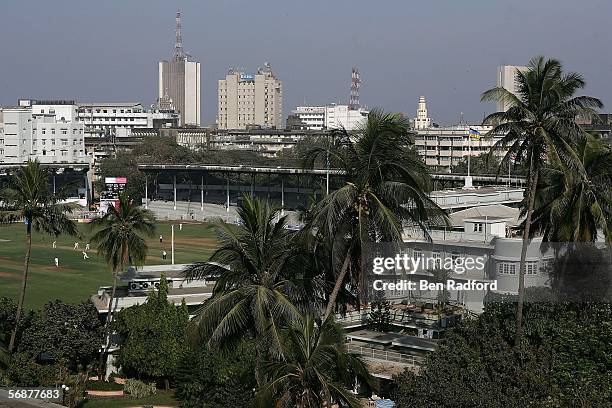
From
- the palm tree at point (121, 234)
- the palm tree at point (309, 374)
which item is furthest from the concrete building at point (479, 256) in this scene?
the palm tree at point (121, 234)

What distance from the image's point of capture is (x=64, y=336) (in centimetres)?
3469

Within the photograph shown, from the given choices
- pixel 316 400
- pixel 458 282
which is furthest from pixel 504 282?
pixel 316 400

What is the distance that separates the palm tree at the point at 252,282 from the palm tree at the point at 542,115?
650 centimetres

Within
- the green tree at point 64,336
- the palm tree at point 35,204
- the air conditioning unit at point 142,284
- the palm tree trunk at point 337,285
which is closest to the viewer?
the palm tree trunk at point 337,285

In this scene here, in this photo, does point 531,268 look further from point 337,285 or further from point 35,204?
point 35,204

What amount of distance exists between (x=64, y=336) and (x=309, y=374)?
63.2 ft

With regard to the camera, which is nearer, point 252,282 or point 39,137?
point 252,282

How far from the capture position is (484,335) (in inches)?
976

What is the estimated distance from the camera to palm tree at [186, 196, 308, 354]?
1988cm

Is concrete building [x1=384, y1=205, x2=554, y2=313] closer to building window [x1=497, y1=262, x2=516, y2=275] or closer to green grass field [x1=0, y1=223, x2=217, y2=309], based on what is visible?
building window [x1=497, y1=262, x2=516, y2=275]

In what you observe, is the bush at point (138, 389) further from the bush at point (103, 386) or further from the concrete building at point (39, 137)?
the concrete building at point (39, 137)

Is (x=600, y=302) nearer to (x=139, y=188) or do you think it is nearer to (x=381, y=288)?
(x=381, y=288)

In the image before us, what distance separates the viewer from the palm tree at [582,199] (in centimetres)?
2545

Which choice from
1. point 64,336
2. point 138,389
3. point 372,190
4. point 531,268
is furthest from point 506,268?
point 64,336
